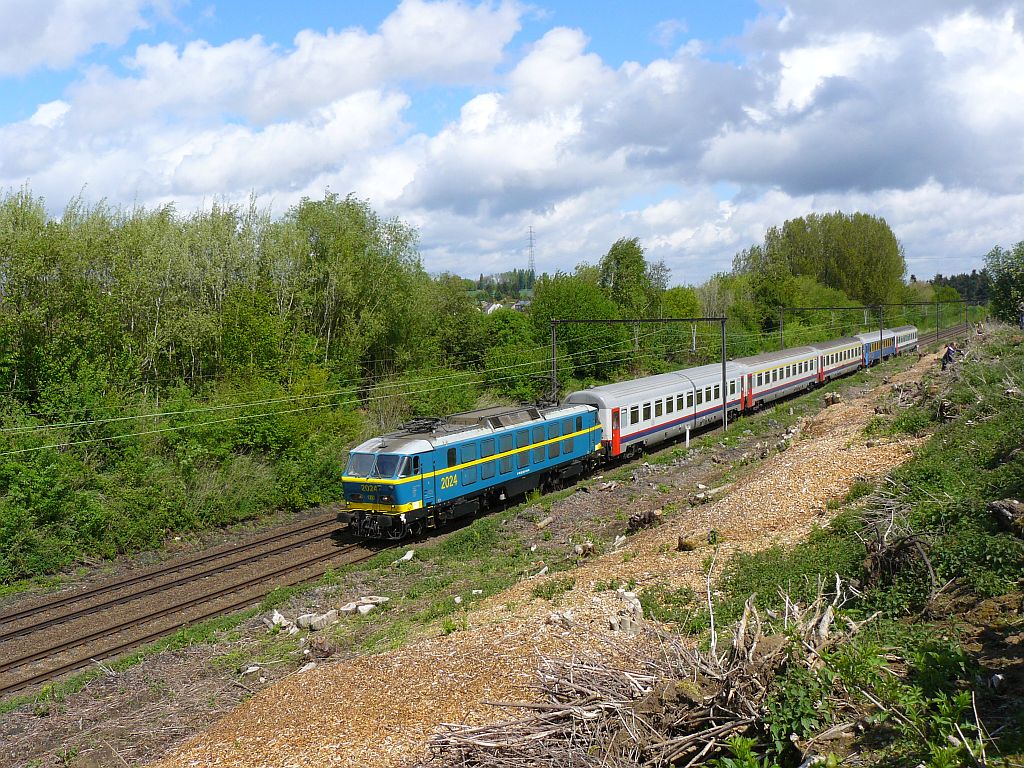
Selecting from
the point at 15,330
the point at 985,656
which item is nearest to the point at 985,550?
the point at 985,656

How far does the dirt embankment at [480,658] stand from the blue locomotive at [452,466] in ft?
20.7

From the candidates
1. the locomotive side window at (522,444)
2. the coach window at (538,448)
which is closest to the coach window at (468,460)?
the locomotive side window at (522,444)

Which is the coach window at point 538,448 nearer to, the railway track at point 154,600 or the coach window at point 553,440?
the coach window at point 553,440

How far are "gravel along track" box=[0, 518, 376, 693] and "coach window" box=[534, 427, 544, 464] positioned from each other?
7029 mm

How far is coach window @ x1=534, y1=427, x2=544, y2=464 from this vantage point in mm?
26991

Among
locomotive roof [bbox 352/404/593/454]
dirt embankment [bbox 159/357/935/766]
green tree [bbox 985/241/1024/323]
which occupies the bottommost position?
dirt embankment [bbox 159/357/935/766]

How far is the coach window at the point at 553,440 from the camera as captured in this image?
27.7 m

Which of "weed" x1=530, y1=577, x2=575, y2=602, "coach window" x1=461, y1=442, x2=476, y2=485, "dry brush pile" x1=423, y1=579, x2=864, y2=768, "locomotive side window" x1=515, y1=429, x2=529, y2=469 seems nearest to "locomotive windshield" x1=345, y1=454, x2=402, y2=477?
"coach window" x1=461, y1=442, x2=476, y2=485

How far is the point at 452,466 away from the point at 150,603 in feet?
28.8

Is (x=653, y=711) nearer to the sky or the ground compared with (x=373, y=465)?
nearer to the ground

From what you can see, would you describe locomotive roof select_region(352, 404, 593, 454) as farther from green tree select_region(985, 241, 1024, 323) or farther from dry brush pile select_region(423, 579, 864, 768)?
green tree select_region(985, 241, 1024, 323)

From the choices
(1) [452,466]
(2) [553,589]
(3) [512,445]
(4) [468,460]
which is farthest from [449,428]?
(2) [553,589]

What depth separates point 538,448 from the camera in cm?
2712

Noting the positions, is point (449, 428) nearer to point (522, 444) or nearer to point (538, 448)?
point (522, 444)
